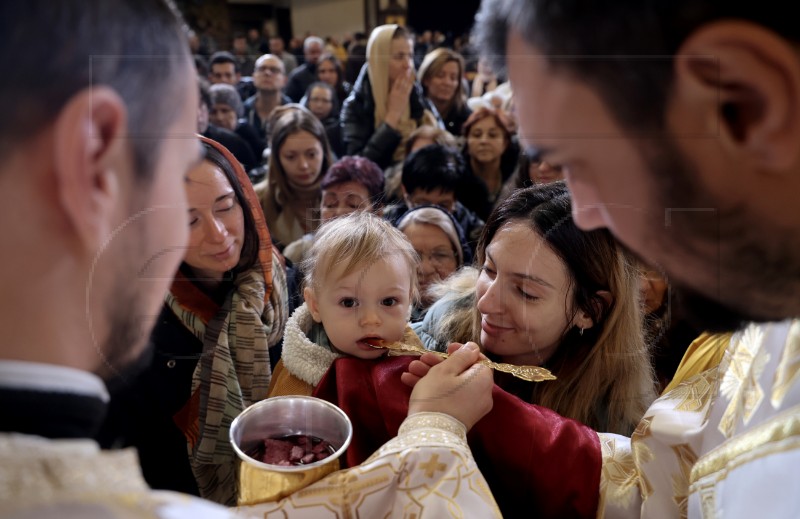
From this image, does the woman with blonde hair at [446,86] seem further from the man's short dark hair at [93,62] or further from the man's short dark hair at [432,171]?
the man's short dark hair at [93,62]

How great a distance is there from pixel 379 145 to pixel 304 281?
1.44 meters

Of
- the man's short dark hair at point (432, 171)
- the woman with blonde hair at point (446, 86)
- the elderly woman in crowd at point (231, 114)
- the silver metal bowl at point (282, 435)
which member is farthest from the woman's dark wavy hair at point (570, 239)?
the woman with blonde hair at point (446, 86)

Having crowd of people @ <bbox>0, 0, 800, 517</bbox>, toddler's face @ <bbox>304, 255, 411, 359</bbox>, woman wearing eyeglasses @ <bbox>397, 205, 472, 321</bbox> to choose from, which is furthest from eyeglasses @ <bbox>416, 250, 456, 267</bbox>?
toddler's face @ <bbox>304, 255, 411, 359</bbox>

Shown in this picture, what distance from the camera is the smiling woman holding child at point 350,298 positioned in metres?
0.87

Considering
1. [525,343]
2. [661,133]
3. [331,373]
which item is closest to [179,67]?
[661,133]

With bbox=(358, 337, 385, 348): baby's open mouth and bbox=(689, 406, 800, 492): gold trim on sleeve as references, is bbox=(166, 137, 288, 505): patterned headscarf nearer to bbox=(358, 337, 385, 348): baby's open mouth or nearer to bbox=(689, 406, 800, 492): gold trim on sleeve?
bbox=(358, 337, 385, 348): baby's open mouth

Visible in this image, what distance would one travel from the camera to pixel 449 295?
44.8 inches

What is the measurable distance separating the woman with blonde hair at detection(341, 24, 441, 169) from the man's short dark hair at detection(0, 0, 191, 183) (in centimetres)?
207

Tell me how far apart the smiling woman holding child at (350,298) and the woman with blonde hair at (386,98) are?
154 cm

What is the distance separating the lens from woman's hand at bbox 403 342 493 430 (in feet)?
2.24

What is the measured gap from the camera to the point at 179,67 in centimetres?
38

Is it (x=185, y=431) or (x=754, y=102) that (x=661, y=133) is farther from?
(x=185, y=431)

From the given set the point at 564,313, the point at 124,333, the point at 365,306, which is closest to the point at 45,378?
the point at 124,333

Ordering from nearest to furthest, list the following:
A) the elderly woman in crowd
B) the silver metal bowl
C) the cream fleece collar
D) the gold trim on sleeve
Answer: the gold trim on sleeve, the silver metal bowl, the cream fleece collar, the elderly woman in crowd
